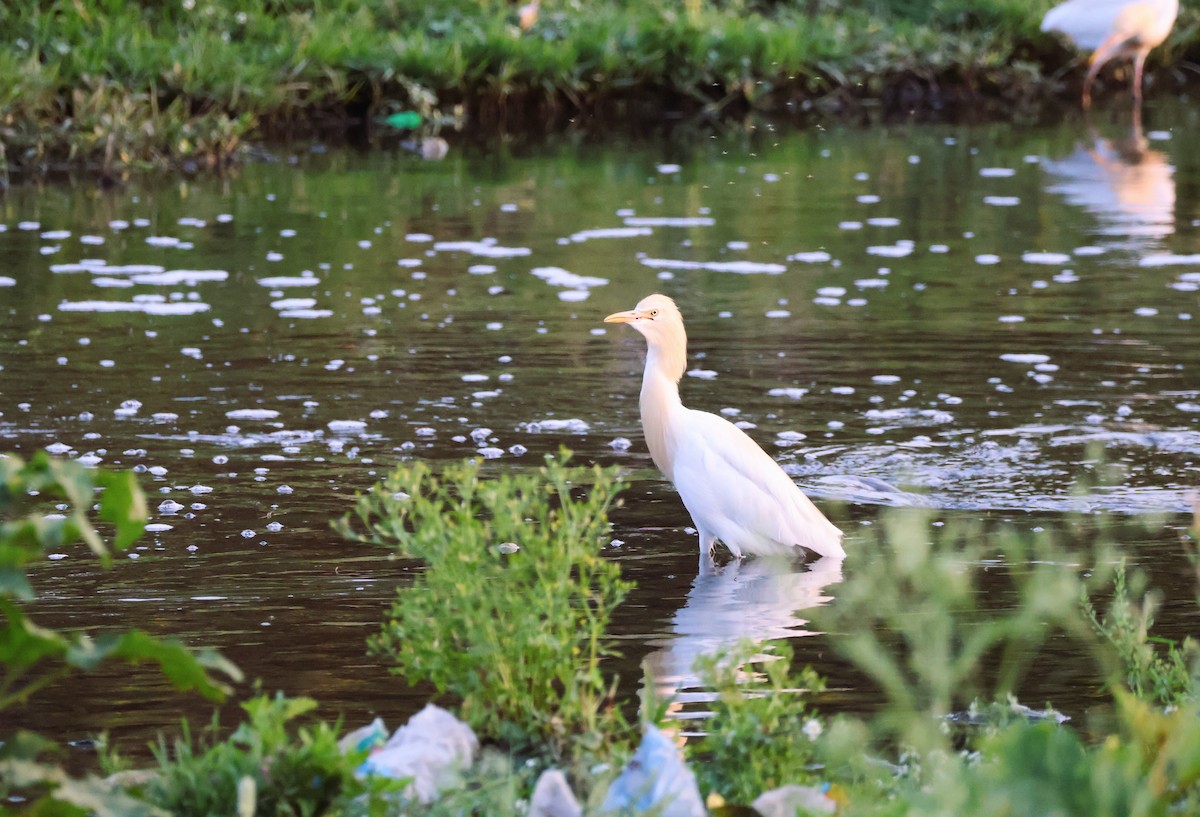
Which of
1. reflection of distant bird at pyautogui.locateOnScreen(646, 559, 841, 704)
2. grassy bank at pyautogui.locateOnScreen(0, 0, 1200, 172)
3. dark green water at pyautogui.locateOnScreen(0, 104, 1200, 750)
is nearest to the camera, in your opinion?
reflection of distant bird at pyautogui.locateOnScreen(646, 559, 841, 704)

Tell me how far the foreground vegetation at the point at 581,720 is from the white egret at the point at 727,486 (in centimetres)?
125

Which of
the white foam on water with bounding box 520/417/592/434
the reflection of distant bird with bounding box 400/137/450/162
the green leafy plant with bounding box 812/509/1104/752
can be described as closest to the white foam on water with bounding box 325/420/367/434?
the white foam on water with bounding box 520/417/592/434

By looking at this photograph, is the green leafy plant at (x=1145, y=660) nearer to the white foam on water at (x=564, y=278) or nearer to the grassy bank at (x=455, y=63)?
Result: the white foam on water at (x=564, y=278)

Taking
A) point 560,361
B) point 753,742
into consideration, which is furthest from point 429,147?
point 753,742

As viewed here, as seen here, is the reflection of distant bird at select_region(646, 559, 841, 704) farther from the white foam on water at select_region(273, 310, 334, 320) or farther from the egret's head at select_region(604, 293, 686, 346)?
the white foam on water at select_region(273, 310, 334, 320)

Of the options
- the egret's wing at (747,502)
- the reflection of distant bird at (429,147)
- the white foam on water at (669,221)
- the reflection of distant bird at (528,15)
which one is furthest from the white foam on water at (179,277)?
the reflection of distant bird at (528,15)

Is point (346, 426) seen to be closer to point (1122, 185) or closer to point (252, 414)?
point (252, 414)

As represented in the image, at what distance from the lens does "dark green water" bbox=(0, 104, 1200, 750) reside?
17.7 ft

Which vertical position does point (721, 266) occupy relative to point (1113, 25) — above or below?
below

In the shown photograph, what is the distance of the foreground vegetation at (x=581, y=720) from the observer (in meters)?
2.53

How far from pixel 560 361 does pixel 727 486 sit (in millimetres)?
3059

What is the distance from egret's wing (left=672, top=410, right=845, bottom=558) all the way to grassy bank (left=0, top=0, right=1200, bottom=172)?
35.0ft

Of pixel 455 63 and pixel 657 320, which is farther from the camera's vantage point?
pixel 455 63

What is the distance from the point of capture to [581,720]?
371 cm
